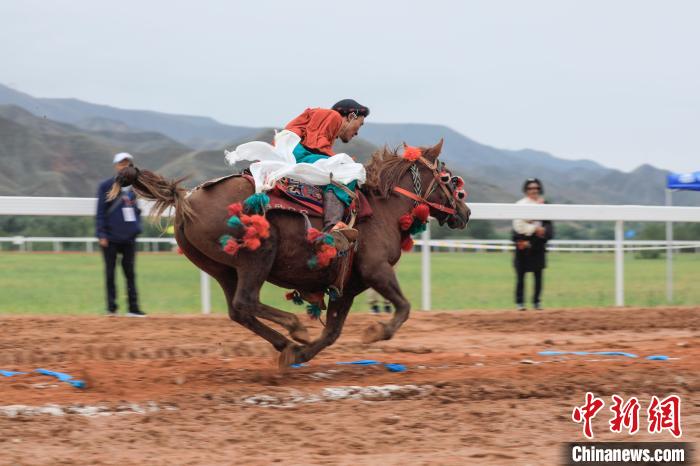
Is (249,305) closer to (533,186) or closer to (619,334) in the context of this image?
(619,334)

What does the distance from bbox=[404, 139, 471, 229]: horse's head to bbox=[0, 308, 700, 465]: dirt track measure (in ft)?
4.53

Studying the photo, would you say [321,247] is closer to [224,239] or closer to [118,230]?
[224,239]

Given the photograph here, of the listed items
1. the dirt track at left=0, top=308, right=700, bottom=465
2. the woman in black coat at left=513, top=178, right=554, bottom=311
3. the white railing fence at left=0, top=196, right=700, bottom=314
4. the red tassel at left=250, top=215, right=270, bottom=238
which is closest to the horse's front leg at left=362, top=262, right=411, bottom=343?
the dirt track at left=0, top=308, right=700, bottom=465

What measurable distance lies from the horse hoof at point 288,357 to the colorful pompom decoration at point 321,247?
776mm

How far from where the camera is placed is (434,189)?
28.1 ft

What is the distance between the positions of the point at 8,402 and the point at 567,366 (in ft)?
14.9

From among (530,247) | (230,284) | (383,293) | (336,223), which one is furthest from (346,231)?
(530,247)

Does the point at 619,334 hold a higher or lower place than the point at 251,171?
lower

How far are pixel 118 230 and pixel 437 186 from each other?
4.90m

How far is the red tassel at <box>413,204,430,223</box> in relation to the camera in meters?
8.26

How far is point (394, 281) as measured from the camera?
794 cm

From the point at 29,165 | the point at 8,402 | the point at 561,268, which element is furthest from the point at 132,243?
the point at 29,165

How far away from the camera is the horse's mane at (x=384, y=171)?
8227mm
